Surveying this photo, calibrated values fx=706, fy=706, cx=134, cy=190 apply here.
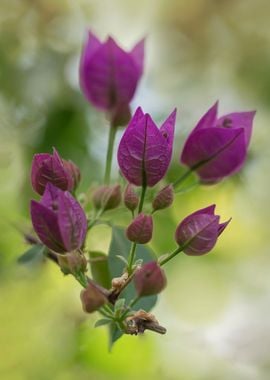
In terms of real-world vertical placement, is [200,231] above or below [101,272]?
above

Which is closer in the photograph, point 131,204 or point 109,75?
point 131,204

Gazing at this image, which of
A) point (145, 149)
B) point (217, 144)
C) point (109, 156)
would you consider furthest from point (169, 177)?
point (145, 149)

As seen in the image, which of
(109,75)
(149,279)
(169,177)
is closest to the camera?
(149,279)

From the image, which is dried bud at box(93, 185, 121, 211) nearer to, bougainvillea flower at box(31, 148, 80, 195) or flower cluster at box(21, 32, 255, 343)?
flower cluster at box(21, 32, 255, 343)

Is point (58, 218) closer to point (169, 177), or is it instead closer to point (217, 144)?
point (217, 144)

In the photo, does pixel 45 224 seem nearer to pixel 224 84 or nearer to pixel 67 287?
pixel 67 287
